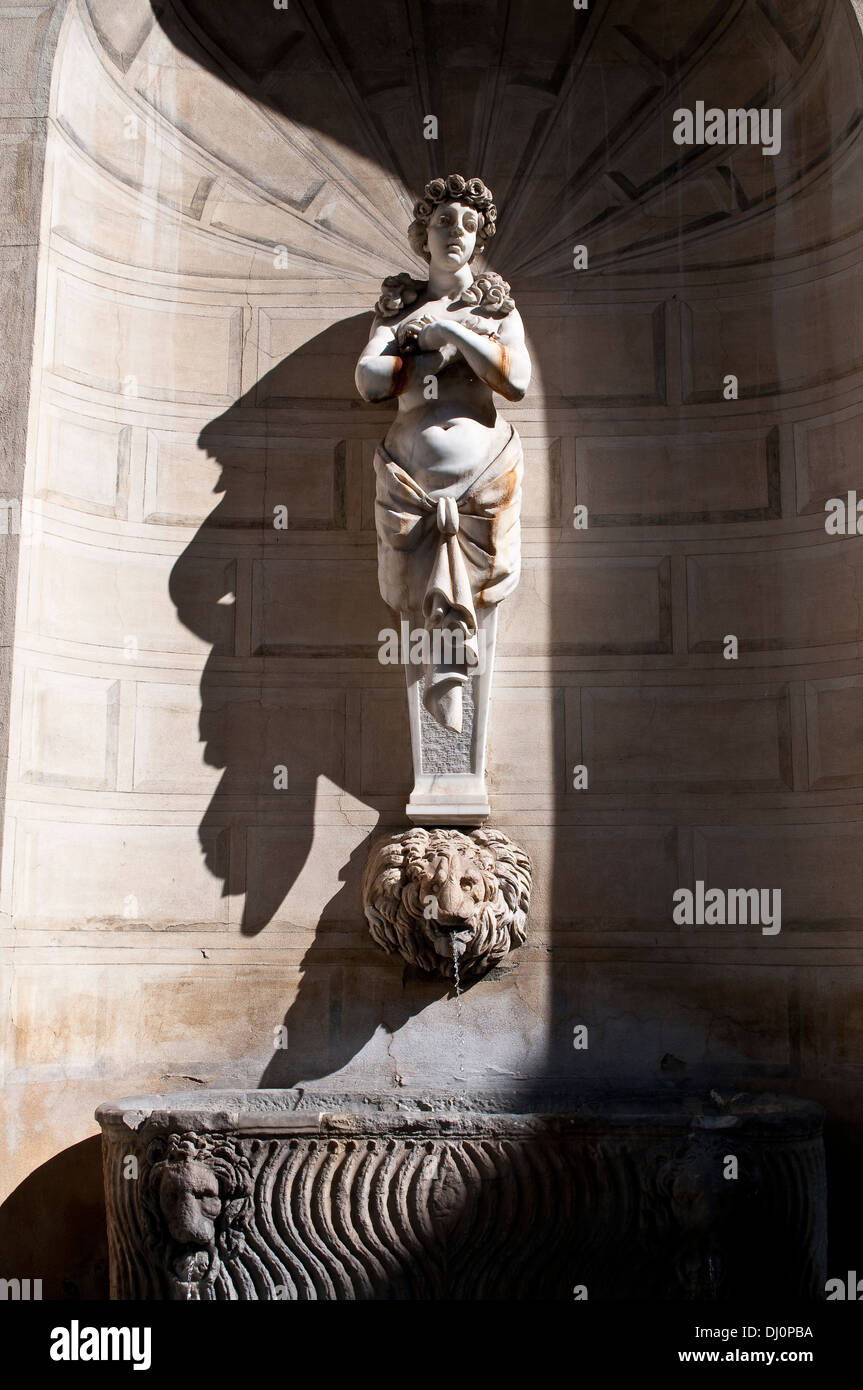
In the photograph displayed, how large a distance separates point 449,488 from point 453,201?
3.45ft

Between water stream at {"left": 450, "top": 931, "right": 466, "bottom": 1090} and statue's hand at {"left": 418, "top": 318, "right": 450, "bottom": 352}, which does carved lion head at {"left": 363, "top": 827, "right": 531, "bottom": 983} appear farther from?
statue's hand at {"left": 418, "top": 318, "right": 450, "bottom": 352}

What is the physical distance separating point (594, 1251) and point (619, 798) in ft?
5.36

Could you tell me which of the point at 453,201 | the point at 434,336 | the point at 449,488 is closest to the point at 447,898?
the point at 449,488

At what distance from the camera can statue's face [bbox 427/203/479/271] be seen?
572 centimetres

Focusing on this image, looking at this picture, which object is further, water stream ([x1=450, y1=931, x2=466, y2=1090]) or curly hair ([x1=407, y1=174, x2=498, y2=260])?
curly hair ([x1=407, y1=174, x2=498, y2=260])

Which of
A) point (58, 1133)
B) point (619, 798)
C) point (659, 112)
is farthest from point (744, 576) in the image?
point (58, 1133)

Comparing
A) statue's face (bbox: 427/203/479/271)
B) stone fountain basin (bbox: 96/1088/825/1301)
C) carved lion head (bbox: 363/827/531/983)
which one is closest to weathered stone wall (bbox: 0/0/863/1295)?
carved lion head (bbox: 363/827/531/983)

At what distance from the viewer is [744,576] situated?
5.86 meters

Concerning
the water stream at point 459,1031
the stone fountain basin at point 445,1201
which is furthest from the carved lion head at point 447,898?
the stone fountain basin at point 445,1201

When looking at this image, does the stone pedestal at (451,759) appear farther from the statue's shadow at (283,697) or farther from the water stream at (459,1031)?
the water stream at (459,1031)

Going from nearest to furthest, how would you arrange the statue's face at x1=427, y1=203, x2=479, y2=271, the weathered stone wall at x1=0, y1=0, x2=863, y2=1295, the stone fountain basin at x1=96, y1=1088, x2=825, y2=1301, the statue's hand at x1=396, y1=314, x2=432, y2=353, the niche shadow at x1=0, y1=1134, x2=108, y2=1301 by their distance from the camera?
the stone fountain basin at x1=96, y1=1088, x2=825, y2=1301 → the niche shadow at x1=0, y1=1134, x2=108, y2=1301 → the weathered stone wall at x1=0, y1=0, x2=863, y2=1295 → the statue's hand at x1=396, y1=314, x2=432, y2=353 → the statue's face at x1=427, y1=203, x2=479, y2=271

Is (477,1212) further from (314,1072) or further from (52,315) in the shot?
(52,315)

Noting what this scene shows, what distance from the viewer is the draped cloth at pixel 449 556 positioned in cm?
543

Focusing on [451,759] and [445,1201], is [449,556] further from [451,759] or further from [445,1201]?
[445,1201]
